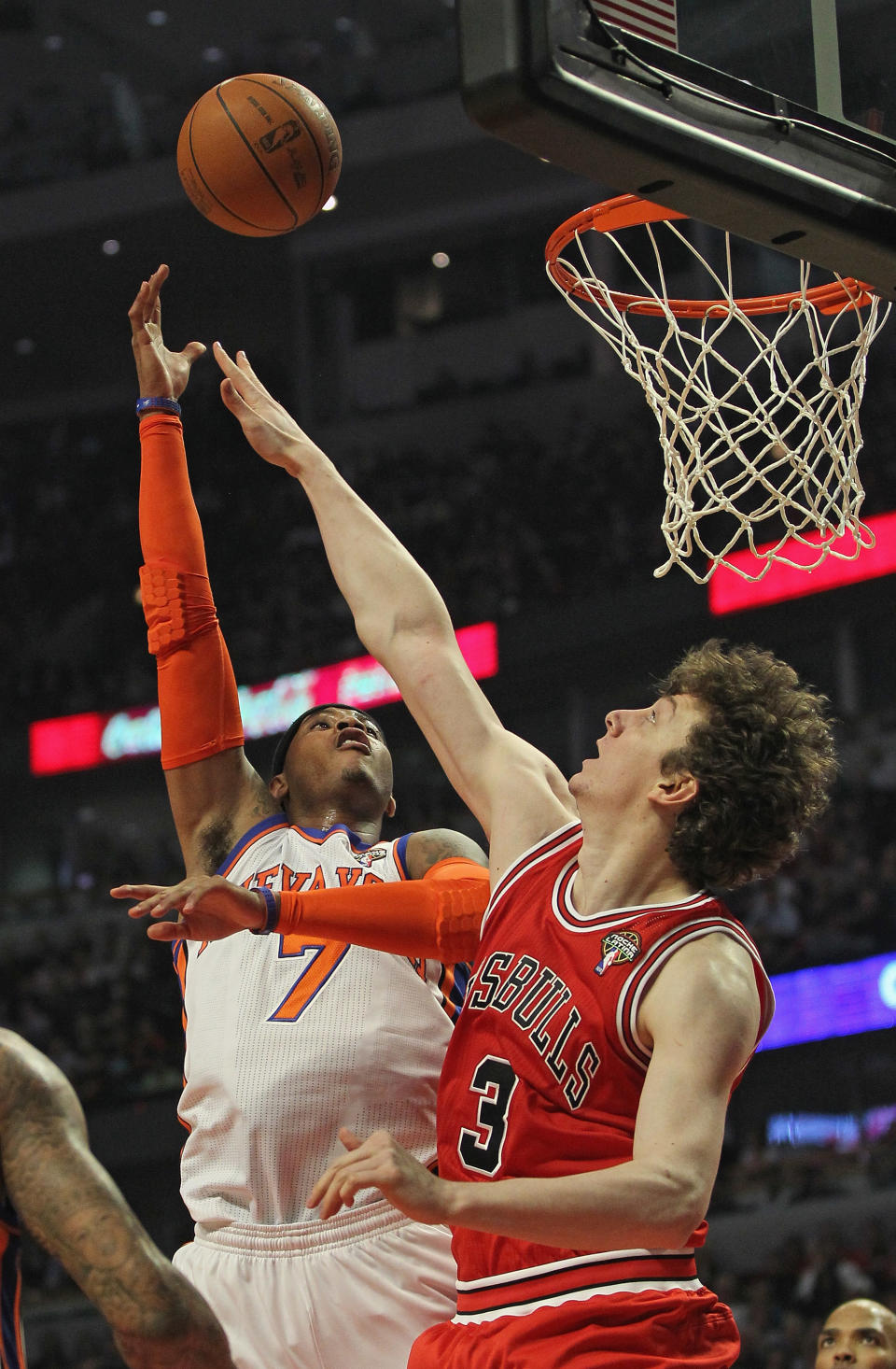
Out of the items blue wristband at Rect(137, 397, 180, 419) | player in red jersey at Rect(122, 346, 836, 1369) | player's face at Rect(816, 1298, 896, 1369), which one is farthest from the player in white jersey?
player's face at Rect(816, 1298, 896, 1369)

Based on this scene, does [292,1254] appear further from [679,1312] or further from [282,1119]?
[679,1312]

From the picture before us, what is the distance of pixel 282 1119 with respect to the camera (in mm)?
3352

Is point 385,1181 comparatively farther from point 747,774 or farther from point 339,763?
point 339,763

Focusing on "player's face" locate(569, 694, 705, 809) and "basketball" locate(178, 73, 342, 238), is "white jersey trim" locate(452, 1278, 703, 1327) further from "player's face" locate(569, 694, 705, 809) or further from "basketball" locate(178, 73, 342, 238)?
"basketball" locate(178, 73, 342, 238)

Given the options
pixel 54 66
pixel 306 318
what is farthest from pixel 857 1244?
pixel 54 66

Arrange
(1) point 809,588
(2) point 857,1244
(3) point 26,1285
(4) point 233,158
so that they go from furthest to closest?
(1) point 809,588 < (3) point 26,1285 < (2) point 857,1244 < (4) point 233,158

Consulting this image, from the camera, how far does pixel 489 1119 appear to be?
2.62m

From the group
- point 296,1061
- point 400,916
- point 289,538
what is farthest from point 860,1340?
point 289,538

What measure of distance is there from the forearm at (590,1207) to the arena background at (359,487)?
9.61m

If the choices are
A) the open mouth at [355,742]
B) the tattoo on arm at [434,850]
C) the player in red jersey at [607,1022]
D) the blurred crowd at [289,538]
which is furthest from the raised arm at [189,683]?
the blurred crowd at [289,538]

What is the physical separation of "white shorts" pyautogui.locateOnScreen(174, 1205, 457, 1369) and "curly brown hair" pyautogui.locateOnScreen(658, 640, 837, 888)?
3.63ft

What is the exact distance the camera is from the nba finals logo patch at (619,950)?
260 cm

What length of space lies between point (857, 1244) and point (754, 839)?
8.92 m

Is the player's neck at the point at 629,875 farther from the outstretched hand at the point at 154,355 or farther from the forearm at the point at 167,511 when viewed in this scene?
the outstretched hand at the point at 154,355
